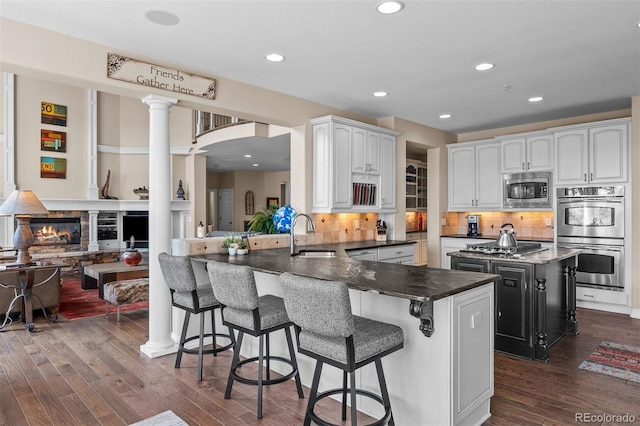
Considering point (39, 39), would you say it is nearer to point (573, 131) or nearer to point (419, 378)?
point (419, 378)

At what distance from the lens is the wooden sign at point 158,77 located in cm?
334

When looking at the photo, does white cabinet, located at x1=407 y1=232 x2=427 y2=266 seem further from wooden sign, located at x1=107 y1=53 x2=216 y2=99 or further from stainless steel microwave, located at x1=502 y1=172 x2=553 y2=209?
wooden sign, located at x1=107 y1=53 x2=216 y2=99

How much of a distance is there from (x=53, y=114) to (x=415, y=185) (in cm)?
737

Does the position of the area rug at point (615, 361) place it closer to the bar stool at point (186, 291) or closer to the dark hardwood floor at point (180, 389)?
the dark hardwood floor at point (180, 389)

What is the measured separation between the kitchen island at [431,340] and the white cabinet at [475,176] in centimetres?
418

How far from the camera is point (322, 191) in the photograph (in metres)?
4.91

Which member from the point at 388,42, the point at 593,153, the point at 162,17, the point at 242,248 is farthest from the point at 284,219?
the point at 593,153

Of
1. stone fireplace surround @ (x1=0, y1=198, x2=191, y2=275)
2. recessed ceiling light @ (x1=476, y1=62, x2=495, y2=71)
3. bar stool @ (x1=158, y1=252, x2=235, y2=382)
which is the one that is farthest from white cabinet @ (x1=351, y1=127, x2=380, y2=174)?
stone fireplace surround @ (x1=0, y1=198, x2=191, y2=275)

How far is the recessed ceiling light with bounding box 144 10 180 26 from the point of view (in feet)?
9.04

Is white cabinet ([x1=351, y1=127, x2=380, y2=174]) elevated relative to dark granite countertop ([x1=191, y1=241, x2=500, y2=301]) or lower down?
elevated

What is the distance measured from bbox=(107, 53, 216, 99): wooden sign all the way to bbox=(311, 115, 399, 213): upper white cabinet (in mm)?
1486

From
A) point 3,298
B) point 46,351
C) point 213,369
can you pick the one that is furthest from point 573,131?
point 3,298

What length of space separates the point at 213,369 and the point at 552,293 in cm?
316

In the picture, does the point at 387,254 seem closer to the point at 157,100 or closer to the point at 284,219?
the point at 284,219
